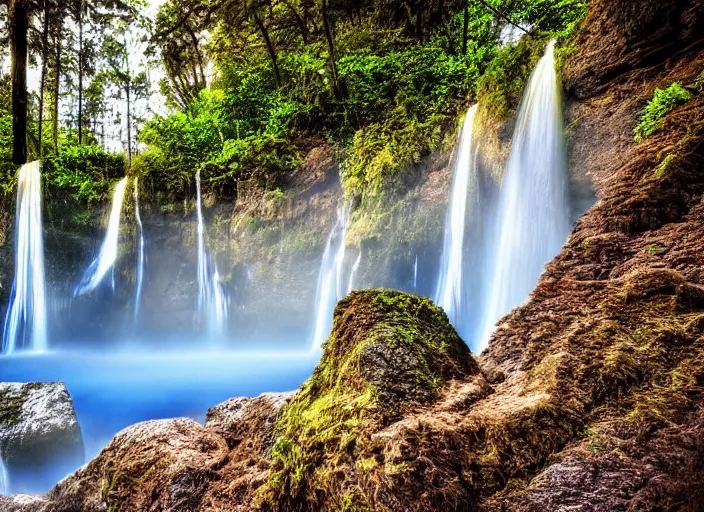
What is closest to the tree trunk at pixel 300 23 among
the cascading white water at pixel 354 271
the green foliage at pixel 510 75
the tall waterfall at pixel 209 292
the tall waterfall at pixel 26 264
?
the tall waterfall at pixel 209 292

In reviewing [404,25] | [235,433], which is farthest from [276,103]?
[235,433]

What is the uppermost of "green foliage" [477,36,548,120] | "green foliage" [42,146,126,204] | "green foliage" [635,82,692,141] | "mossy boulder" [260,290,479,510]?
"green foliage" [42,146,126,204]

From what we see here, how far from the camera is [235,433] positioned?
8.59 feet

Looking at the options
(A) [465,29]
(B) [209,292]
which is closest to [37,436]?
(B) [209,292]

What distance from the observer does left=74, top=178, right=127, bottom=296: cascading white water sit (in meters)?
13.8

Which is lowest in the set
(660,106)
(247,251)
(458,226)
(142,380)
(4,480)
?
(4,480)

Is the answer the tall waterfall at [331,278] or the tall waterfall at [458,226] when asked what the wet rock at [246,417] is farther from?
the tall waterfall at [331,278]

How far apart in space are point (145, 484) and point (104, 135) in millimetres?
31196

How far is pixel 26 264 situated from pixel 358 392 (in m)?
16.1

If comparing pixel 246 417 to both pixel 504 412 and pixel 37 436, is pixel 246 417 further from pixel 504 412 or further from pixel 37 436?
pixel 37 436

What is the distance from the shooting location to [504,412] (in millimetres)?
1628

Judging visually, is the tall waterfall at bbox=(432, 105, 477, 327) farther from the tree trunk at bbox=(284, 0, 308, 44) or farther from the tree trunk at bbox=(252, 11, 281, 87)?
the tree trunk at bbox=(284, 0, 308, 44)

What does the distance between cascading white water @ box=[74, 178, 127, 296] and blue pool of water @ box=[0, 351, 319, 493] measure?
7.70 ft

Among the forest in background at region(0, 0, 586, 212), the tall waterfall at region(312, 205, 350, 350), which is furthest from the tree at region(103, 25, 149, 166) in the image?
the tall waterfall at region(312, 205, 350, 350)
